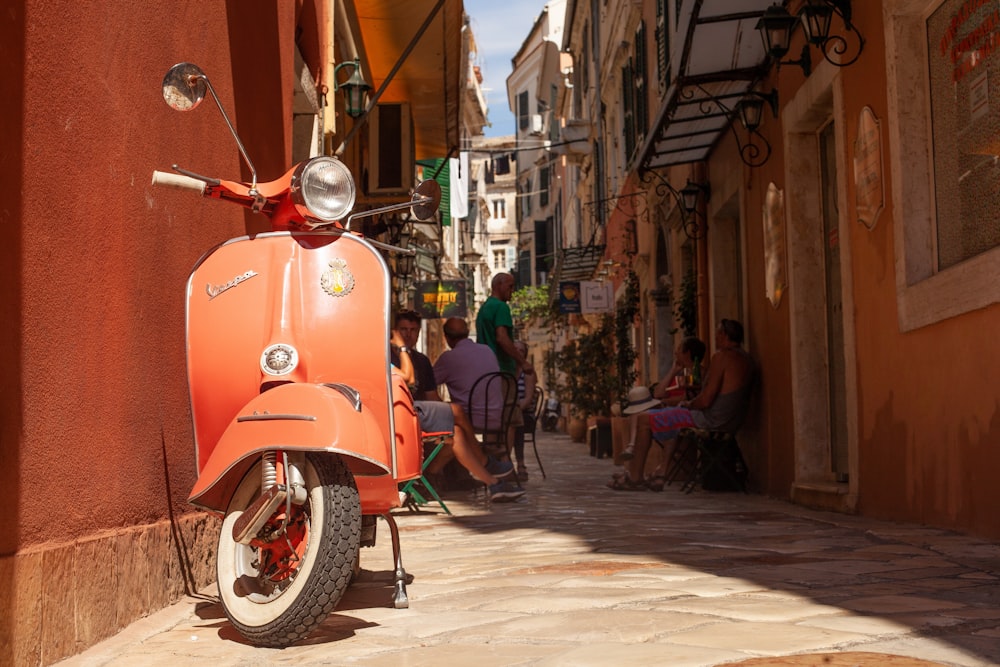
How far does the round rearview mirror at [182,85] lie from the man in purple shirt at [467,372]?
5534 millimetres

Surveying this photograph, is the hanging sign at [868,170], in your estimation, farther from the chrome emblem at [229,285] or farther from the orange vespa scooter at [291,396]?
the chrome emblem at [229,285]

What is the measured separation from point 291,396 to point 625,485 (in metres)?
7.11

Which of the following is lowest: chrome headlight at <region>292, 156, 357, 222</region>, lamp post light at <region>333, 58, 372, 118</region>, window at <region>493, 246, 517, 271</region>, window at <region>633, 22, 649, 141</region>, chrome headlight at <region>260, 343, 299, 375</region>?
chrome headlight at <region>260, 343, 299, 375</region>

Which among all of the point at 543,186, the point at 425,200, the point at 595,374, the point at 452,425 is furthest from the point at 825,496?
the point at 543,186

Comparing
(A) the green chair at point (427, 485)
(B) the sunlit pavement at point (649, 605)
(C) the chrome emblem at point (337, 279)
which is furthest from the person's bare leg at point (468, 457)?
(C) the chrome emblem at point (337, 279)

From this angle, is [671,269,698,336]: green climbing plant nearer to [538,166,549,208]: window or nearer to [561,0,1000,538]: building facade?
[561,0,1000,538]: building facade

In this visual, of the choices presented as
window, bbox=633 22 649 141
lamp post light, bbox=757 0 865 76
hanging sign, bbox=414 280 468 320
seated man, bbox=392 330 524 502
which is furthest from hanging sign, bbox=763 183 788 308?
hanging sign, bbox=414 280 468 320

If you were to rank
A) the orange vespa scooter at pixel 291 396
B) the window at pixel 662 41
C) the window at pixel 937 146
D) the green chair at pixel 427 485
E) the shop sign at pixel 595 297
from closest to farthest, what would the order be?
the orange vespa scooter at pixel 291 396 < the window at pixel 937 146 < the green chair at pixel 427 485 < the window at pixel 662 41 < the shop sign at pixel 595 297

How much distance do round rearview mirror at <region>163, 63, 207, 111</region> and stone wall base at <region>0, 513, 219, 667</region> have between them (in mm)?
1249

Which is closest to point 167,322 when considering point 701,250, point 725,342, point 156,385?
point 156,385

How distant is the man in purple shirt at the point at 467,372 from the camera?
914 cm

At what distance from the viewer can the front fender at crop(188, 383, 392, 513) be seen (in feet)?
11.3

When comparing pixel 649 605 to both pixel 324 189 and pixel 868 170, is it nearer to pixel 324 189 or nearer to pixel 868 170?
pixel 324 189

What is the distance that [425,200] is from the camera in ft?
14.0
